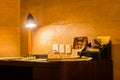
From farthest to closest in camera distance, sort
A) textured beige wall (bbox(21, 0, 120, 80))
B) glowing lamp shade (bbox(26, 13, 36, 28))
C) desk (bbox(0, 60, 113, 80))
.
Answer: glowing lamp shade (bbox(26, 13, 36, 28)), textured beige wall (bbox(21, 0, 120, 80)), desk (bbox(0, 60, 113, 80))

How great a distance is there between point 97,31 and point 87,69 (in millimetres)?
511

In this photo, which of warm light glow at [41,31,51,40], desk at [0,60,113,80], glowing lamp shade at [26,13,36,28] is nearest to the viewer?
desk at [0,60,113,80]

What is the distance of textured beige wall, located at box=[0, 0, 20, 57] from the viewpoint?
2.56 metres

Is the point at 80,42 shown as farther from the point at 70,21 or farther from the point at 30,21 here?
the point at 30,21

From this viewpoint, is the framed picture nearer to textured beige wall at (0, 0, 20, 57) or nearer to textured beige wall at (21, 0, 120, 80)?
textured beige wall at (21, 0, 120, 80)

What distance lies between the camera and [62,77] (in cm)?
168

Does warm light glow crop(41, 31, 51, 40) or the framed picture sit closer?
the framed picture

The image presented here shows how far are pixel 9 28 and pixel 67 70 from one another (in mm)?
1106

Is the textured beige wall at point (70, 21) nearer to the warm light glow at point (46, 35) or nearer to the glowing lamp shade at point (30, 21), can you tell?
the warm light glow at point (46, 35)

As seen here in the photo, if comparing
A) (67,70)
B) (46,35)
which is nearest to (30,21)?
(46,35)

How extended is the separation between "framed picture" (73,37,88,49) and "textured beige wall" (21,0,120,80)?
2.1 inches

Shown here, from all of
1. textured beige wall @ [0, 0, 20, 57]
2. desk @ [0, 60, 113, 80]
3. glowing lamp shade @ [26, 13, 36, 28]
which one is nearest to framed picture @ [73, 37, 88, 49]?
desk @ [0, 60, 113, 80]

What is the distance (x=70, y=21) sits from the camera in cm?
243

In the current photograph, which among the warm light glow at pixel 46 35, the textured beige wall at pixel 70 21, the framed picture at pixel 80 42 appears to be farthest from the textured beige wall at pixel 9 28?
the framed picture at pixel 80 42
